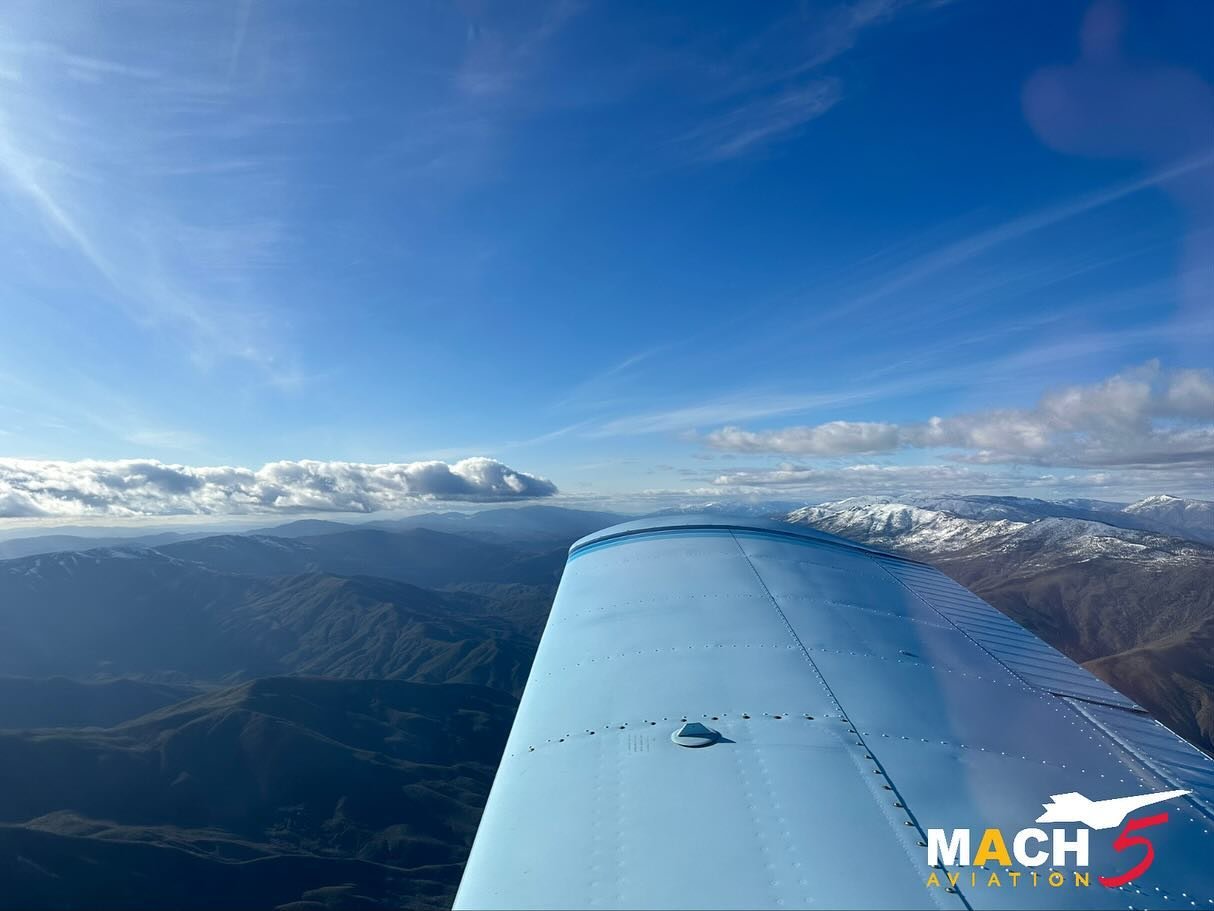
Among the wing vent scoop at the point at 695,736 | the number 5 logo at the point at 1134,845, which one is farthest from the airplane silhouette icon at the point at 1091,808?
the wing vent scoop at the point at 695,736

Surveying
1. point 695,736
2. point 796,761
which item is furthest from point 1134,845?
point 695,736

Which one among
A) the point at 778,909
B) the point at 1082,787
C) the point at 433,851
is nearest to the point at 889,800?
the point at 778,909

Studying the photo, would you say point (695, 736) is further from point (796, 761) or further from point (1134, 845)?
point (1134, 845)

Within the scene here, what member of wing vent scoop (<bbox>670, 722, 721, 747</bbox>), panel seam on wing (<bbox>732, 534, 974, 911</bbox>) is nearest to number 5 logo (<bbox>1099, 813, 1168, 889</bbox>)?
panel seam on wing (<bbox>732, 534, 974, 911</bbox>)

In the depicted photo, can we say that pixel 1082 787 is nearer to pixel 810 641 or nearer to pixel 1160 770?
pixel 1160 770

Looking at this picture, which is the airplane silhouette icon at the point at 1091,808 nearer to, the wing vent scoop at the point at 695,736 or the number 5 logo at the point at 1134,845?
the number 5 logo at the point at 1134,845
